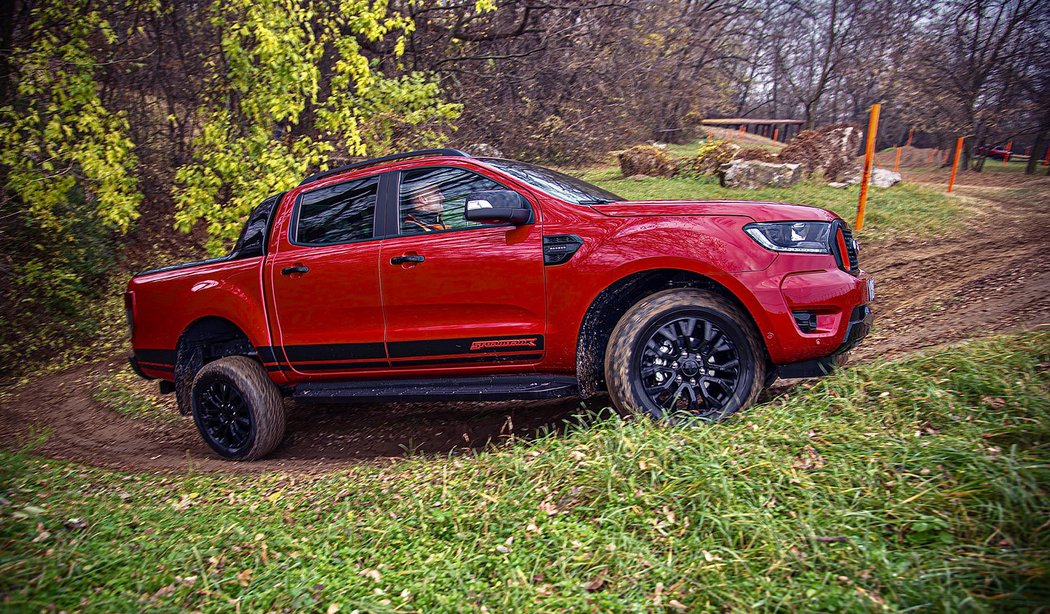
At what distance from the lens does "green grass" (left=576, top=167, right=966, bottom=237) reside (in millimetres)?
9766

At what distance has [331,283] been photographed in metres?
4.61

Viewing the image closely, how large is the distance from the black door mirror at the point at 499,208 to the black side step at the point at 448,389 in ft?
3.38

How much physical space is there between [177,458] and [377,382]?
2.10 metres

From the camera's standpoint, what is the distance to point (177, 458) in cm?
536

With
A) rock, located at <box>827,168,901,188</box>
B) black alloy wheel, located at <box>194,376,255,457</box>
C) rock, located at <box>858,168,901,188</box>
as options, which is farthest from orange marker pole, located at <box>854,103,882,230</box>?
black alloy wheel, located at <box>194,376,255,457</box>

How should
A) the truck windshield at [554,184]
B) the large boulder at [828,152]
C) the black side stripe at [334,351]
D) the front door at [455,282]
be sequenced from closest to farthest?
the front door at [455,282]
the truck windshield at [554,184]
the black side stripe at [334,351]
the large boulder at [828,152]

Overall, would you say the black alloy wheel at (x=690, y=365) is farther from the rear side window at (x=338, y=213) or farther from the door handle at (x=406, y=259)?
the rear side window at (x=338, y=213)

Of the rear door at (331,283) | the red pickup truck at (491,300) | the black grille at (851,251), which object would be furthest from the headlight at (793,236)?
the rear door at (331,283)

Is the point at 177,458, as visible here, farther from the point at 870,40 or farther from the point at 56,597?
the point at 870,40

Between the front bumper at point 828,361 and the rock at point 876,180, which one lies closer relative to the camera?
the front bumper at point 828,361

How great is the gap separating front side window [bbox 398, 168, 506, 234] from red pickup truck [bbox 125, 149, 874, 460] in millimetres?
14

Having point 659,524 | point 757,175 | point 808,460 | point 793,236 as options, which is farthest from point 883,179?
point 659,524

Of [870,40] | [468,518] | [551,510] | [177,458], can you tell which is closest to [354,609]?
[468,518]

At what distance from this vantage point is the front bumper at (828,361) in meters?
3.74
